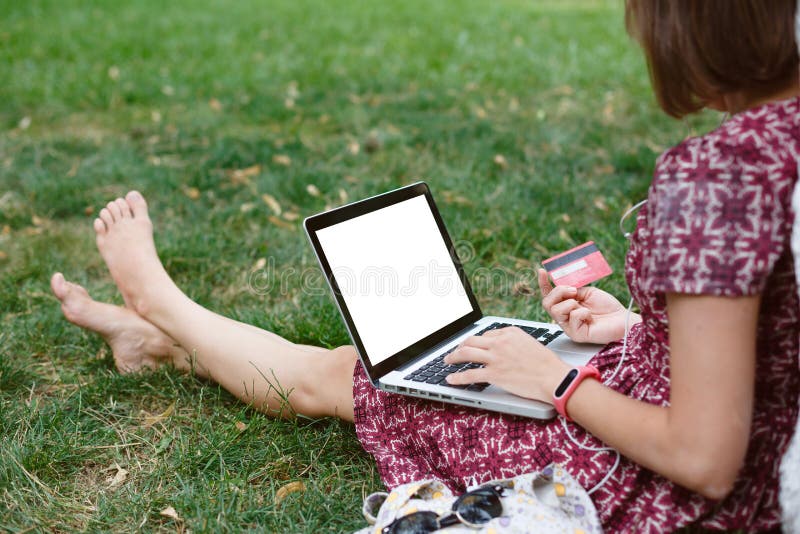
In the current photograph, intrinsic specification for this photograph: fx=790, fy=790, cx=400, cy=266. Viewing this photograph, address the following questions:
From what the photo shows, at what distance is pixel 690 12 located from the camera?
1.31 meters

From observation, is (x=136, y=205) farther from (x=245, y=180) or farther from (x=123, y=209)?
(x=245, y=180)

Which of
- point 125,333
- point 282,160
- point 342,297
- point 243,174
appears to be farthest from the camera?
point 282,160

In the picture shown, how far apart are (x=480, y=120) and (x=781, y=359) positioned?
13.1 ft

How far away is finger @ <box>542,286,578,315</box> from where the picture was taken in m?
1.98

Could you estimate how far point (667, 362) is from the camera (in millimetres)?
1550

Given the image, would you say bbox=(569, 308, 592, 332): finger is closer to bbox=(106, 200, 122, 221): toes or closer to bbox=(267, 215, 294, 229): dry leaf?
bbox=(106, 200, 122, 221): toes

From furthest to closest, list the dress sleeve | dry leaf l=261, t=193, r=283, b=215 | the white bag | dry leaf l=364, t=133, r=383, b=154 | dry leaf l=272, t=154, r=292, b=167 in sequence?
dry leaf l=364, t=133, r=383, b=154
dry leaf l=272, t=154, r=292, b=167
dry leaf l=261, t=193, r=283, b=215
the white bag
the dress sleeve

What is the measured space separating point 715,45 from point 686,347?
0.50 metres

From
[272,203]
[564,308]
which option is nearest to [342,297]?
[564,308]

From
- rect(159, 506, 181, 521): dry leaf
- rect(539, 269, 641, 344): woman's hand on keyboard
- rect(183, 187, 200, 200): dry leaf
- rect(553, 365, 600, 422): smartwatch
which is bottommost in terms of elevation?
rect(159, 506, 181, 521): dry leaf

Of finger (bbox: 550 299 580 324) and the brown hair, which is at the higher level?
the brown hair

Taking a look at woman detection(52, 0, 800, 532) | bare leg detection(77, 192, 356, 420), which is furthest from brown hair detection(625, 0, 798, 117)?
bare leg detection(77, 192, 356, 420)

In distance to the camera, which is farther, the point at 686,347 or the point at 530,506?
the point at 530,506

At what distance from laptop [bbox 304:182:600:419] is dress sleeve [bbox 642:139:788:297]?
1.60 ft
